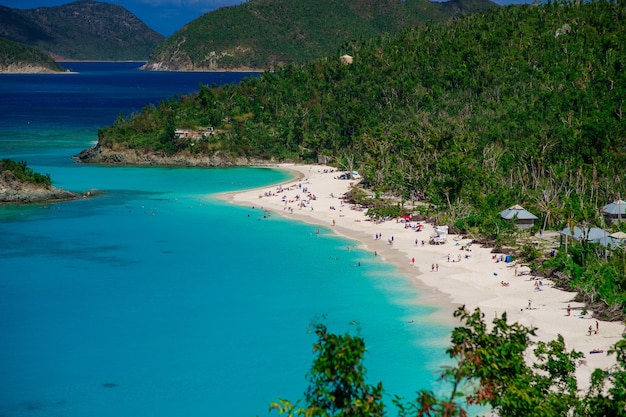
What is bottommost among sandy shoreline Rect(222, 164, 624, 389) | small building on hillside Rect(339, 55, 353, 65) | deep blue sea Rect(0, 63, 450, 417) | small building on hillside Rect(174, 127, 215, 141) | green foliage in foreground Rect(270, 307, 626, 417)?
deep blue sea Rect(0, 63, 450, 417)

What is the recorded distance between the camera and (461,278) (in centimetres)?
5134

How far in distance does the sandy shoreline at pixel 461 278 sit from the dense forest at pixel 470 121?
1.96 metres

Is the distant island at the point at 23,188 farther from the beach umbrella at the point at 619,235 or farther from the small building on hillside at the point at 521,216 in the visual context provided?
the beach umbrella at the point at 619,235

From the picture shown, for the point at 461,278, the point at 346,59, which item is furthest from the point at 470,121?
the point at 346,59

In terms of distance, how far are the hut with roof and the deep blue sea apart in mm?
17272

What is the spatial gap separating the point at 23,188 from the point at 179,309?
40638mm

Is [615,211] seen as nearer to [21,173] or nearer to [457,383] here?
[457,383]

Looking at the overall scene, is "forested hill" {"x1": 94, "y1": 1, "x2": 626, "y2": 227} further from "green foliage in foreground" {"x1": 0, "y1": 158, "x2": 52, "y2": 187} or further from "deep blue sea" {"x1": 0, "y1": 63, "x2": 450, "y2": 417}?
"green foliage in foreground" {"x1": 0, "y1": 158, "x2": 52, "y2": 187}

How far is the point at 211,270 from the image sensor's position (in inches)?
2216

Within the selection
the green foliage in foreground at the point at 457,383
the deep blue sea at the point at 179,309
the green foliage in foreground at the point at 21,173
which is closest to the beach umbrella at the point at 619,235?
the deep blue sea at the point at 179,309

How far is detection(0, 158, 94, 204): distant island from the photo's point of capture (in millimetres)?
80250

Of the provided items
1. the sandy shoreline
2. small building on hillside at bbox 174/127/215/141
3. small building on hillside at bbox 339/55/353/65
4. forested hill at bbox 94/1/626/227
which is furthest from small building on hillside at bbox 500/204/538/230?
small building on hillside at bbox 339/55/353/65

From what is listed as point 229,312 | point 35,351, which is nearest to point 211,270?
point 229,312

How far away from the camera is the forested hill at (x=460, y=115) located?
6844cm
